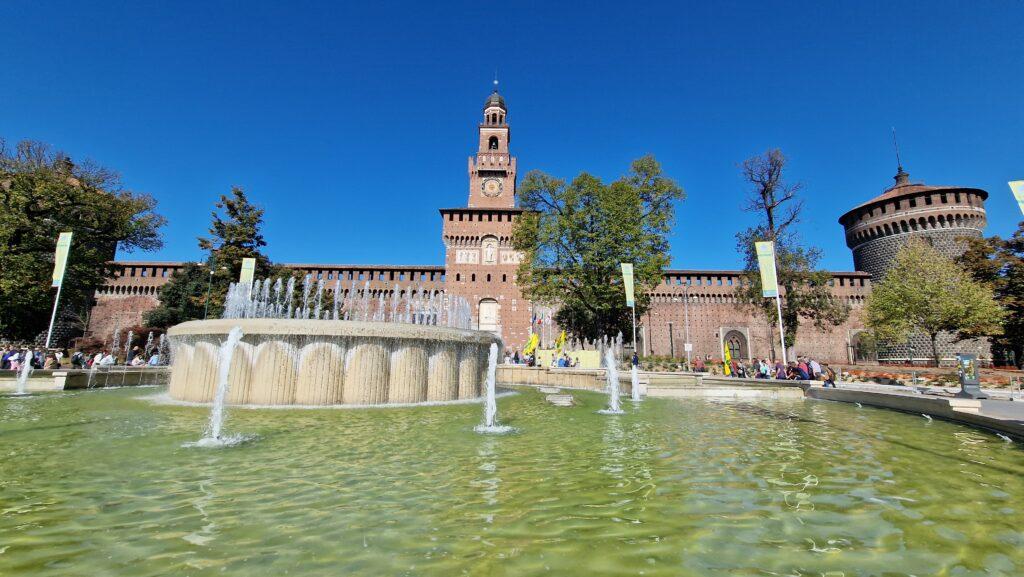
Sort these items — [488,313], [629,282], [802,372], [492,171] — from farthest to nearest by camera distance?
[492,171]
[488,313]
[629,282]
[802,372]

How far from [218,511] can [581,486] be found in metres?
2.35

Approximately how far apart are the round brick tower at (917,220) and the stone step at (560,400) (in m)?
40.2

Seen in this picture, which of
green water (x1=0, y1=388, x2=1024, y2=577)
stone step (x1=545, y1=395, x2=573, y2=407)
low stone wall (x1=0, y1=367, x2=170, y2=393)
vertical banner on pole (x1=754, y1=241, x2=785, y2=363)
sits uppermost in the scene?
vertical banner on pole (x1=754, y1=241, x2=785, y2=363)

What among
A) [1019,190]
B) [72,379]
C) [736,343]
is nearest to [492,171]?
[736,343]

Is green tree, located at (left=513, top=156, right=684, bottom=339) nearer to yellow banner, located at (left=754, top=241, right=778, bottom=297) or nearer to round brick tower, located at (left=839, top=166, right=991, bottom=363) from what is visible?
yellow banner, located at (left=754, top=241, right=778, bottom=297)

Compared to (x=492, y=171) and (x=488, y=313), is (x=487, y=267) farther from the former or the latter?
(x=492, y=171)

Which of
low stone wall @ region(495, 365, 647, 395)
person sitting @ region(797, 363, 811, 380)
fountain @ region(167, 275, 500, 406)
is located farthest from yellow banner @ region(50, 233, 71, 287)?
person sitting @ region(797, 363, 811, 380)

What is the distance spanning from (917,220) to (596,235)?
30425 millimetres

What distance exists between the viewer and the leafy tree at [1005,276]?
83.3ft

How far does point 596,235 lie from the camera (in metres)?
24.8

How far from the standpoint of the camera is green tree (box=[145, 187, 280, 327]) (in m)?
27.5

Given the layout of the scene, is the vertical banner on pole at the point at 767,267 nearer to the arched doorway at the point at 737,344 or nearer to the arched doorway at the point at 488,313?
the arched doorway at the point at 488,313

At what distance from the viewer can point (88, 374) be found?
38.0ft

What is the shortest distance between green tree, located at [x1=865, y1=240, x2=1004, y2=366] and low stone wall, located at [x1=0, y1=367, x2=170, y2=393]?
34989 mm
